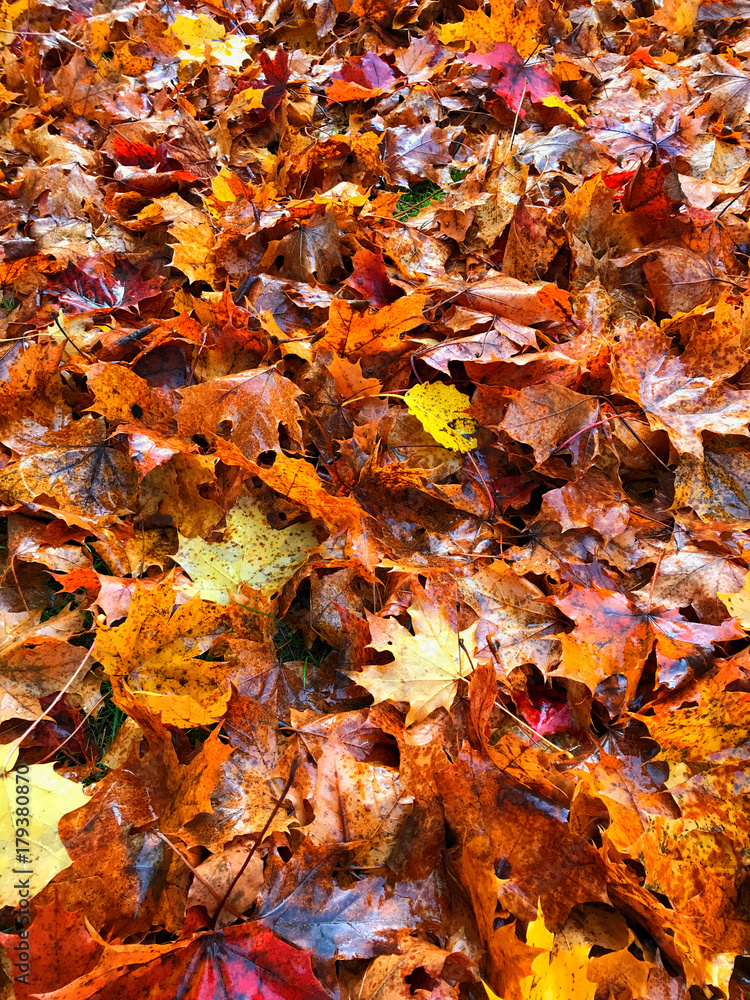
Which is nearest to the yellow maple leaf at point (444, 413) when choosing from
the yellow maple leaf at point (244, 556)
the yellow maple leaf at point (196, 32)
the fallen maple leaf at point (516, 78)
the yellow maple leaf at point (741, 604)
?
the yellow maple leaf at point (244, 556)

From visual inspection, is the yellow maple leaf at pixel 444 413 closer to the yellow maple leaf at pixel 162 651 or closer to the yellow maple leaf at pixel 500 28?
the yellow maple leaf at pixel 162 651

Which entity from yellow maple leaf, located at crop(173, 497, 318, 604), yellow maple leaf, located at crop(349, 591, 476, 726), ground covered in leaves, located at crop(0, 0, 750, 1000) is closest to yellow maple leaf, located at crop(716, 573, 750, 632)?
ground covered in leaves, located at crop(0, 0, 750, 1000)

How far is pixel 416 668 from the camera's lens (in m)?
1.18

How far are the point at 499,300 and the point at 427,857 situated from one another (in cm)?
135

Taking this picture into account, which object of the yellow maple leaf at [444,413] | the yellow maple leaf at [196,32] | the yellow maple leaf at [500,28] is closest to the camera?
the yellow maple leaf at [444,413]

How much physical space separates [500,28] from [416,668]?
234 centimetres

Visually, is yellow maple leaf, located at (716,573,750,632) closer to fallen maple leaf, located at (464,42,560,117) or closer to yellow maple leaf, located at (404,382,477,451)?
yellow maple leaf, located at (404,382,477,451)

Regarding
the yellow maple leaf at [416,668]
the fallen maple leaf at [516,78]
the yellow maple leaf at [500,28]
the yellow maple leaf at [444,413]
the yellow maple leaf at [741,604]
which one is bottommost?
the yellow maple leaf at [416,668]

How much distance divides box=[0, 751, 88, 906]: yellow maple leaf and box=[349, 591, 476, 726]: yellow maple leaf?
517mm

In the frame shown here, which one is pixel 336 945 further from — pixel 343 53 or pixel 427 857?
pixel 343 53

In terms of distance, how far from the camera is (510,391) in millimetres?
1483

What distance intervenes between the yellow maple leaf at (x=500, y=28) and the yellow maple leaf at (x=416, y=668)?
2.21 m

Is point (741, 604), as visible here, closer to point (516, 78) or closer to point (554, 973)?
point (554, 973)

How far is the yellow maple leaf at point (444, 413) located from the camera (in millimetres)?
1492
